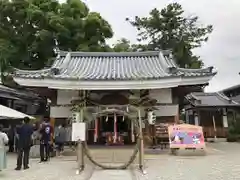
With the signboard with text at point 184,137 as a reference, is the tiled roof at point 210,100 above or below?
above

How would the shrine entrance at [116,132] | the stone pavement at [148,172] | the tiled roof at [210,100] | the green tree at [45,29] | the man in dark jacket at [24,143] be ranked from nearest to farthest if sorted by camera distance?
the stone pavement at [148,172] < the man in dark jacket at [24,143] < the shrine entrance at [116,132] < the green tree at [45,29] < the tiled roof at [210,100]

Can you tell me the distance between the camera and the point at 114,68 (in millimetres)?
16281

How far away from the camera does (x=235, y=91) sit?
36.8 metres

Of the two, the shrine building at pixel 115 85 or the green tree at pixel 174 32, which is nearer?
the shrine building at pixel 115 85

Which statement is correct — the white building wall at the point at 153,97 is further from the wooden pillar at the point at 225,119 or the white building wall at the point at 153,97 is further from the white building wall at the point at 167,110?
the wooden pillar at the point at 225,119

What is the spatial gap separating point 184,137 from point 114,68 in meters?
5.59

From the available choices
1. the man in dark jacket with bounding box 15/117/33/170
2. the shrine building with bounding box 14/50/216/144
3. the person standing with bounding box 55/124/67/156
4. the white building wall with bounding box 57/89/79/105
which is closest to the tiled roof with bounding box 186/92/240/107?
the shrine building with bounding box 14/50/216/144

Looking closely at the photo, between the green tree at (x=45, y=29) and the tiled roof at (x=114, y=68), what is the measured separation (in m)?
4.02

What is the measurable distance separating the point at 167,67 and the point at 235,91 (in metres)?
24.9

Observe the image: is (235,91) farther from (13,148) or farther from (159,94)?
(13,148)

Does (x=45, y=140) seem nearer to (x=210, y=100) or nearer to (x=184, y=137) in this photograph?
(x=184, y=137)

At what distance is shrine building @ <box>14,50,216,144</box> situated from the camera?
→ 13242mm

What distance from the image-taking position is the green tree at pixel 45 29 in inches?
848

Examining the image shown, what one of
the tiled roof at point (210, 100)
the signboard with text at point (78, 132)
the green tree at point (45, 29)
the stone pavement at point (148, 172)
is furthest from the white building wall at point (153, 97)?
the tiled roof at point (210, 100)
